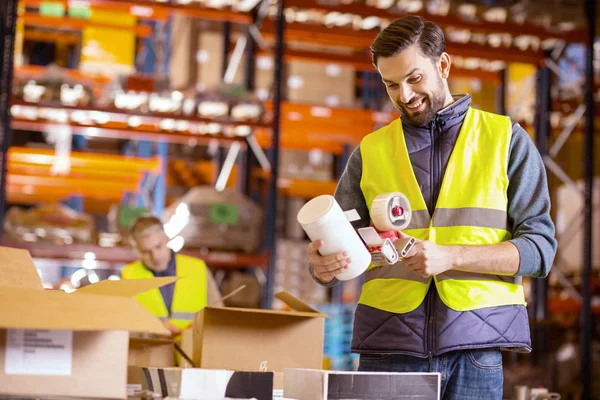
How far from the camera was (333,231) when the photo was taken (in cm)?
253

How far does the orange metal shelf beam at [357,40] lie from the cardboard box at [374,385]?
666 cm

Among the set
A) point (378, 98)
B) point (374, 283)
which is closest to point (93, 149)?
point (378, 98)

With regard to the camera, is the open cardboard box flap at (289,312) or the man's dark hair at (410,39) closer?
the man's dark hair at (410,39)

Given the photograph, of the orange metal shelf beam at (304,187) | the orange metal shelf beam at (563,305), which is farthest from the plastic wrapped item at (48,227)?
the orange metal shelf beam at (563,305)

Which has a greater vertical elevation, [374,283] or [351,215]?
[351,215]

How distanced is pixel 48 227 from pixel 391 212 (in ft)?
21.0

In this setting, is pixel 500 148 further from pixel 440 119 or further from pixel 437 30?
pixel 437 30

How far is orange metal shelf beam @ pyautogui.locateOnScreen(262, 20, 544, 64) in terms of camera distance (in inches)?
363

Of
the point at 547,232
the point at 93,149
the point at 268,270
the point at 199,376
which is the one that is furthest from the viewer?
the point at 93,149

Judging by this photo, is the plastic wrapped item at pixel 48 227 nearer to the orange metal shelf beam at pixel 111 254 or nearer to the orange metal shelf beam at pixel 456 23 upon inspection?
the orange metal shelf beam at pixel 111 254

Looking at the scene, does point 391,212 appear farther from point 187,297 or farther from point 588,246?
point 588,246

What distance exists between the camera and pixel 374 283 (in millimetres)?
2902

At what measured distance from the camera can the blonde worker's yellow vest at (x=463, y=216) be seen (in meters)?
2.76

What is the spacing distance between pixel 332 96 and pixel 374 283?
29.2ft
